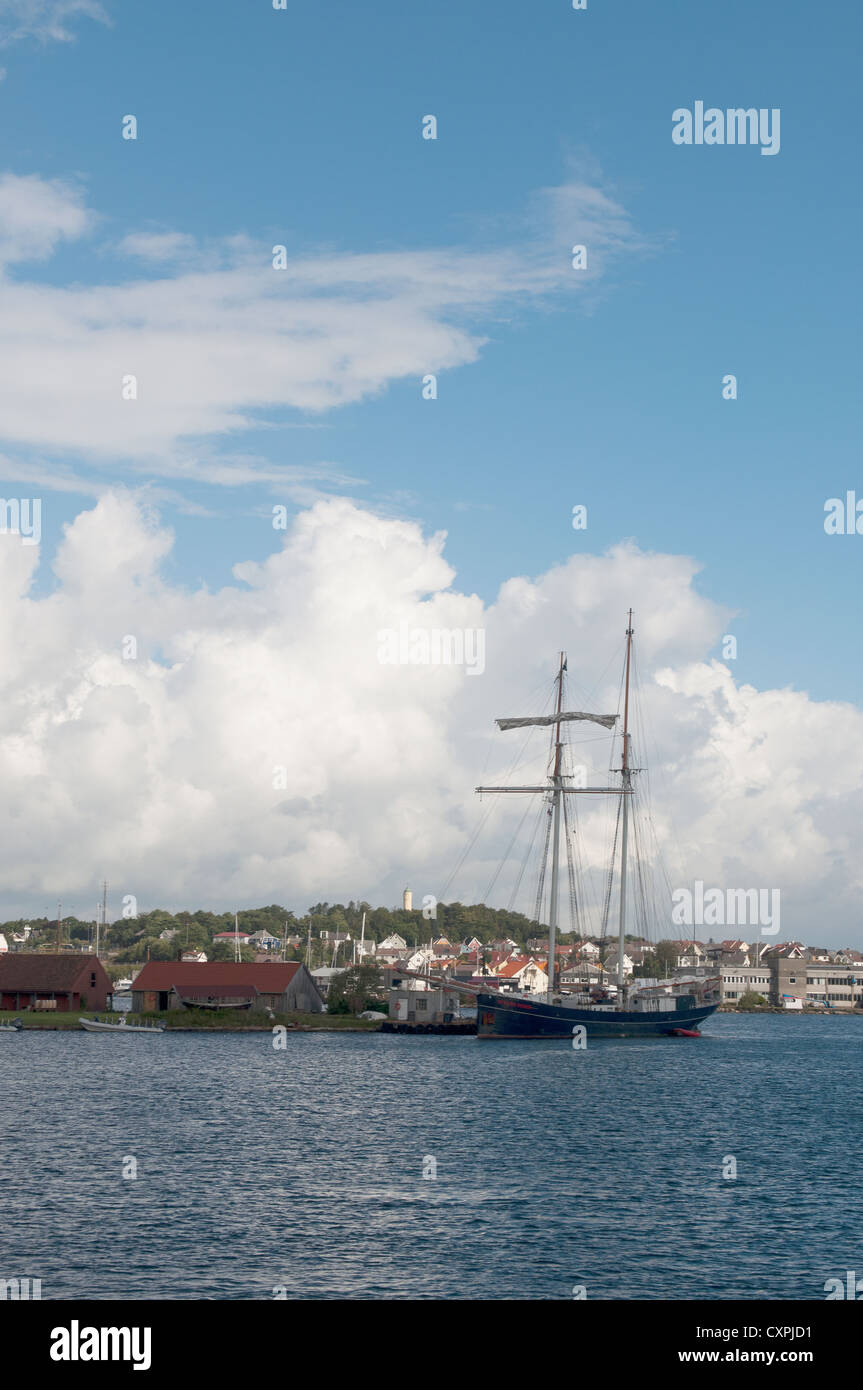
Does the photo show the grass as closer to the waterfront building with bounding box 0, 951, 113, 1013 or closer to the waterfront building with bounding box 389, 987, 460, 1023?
the waterfront building with bounding box 0, 951, 113, 1013

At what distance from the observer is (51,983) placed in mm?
137625

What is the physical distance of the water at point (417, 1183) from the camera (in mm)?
33125

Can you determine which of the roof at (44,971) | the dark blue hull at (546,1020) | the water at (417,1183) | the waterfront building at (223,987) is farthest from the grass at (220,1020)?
the water at (417,1183)

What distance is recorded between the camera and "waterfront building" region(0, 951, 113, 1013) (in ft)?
450

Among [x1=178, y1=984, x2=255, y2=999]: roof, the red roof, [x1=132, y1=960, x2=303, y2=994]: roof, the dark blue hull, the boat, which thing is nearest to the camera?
the dark blue hull

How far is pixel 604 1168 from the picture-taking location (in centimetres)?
5006

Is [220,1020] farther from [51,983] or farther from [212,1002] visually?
[51,983]

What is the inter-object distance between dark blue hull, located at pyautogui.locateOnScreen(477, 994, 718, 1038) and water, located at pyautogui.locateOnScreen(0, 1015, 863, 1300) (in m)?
34.1

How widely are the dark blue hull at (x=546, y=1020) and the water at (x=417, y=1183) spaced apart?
34.1 meters

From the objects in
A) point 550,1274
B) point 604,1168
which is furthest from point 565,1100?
point 550,1274

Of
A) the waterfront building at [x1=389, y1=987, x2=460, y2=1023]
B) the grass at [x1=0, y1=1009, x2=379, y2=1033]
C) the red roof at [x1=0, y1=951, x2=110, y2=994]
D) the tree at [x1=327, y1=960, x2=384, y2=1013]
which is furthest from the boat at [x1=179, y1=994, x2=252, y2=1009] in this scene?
the waterfront building at [x1=389, y1=987, x2=460, y2=1023]
